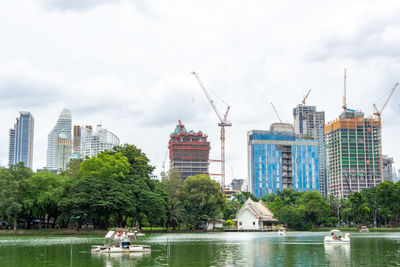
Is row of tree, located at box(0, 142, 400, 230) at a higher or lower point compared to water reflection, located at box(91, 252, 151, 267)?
higher

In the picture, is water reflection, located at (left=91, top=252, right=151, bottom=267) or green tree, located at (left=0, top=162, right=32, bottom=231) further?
green tree, located at (left=0, top=162, right=32, bottom=231)

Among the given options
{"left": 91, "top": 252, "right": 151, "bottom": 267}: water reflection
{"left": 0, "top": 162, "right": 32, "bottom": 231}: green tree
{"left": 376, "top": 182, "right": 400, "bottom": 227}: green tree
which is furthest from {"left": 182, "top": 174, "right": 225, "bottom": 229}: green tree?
{"left": 91, "top": 252, "right": 151, "bottom": 267}: water reflection

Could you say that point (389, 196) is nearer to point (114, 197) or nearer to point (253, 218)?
point (253, 218)

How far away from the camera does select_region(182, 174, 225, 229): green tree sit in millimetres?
112812

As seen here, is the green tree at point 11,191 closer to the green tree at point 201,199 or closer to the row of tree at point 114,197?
the row of tree at point 114,197

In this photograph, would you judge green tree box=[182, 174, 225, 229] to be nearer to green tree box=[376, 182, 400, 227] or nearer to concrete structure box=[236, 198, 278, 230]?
concrete structure box=[236, 198, 278, 230]

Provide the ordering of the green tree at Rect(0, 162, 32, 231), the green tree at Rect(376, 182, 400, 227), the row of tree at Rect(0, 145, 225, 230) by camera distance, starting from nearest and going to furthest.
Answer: the green tree at Rect(0, 162, 32, 231), the row of tree at Rect(0, 145, 225, 230), the green tree at Rect(376, 182, 400, 227)

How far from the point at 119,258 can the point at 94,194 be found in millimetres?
42170

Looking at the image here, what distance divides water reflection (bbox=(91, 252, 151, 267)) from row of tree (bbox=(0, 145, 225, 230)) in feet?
123

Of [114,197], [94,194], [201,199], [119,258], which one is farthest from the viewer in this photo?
[201,199]

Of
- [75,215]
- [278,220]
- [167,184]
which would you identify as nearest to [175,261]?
[75,215]

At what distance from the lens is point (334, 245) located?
55.5 metres

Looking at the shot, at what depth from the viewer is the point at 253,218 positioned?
131625 millimetres

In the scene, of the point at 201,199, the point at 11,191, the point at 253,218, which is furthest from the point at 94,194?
the point at 253,218
